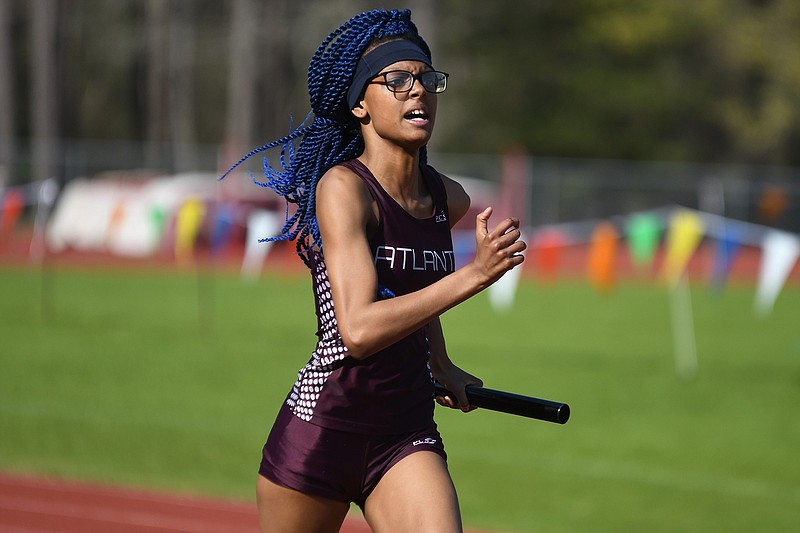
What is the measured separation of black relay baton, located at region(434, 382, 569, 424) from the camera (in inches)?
141

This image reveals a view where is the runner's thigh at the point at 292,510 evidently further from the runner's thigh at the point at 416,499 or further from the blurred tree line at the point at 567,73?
the blurred tree line at the point at 567,73

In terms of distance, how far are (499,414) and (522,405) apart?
7.94 meters

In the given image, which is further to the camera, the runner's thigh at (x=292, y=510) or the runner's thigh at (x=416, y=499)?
the runner's thigh at (x=292, y=510)

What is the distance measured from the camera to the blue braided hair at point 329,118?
12.5ft

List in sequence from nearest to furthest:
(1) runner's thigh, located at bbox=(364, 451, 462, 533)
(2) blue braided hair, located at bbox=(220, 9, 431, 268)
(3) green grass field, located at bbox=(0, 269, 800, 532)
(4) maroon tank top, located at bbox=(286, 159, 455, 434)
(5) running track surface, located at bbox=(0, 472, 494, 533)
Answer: (1) runner's thigh, located at bbox=(364, 451, 462, 533) < (4) maroon tank top, located at bbox=(286, 159, 455, 434) < (2) blue braided hair, located at bbox=(220, 9, 431, 268) < (5) running track surface, located at bbox=(0, 472, 494, 533) < (3) green grass field, located at bbox=(0, 269, 800, 532)

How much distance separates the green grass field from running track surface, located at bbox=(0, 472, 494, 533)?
363 millimetres

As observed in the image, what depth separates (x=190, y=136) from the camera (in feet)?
191

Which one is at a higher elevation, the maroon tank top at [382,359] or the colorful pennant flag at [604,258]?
the maroon tank top at [382,359]

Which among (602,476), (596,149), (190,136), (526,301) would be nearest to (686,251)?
(602,476)

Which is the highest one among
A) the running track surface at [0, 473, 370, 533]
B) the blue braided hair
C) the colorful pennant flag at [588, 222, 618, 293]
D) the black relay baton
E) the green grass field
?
the blue braided hair

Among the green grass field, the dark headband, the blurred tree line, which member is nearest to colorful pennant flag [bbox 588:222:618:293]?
the green grass field

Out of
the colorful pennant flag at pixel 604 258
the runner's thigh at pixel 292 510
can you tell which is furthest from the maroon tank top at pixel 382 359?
the colorful pennant flag at pixel 604 258

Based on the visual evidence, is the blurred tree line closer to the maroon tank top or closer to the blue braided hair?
the blue braided hair

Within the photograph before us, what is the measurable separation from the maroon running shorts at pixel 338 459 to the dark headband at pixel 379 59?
3.34 ft
